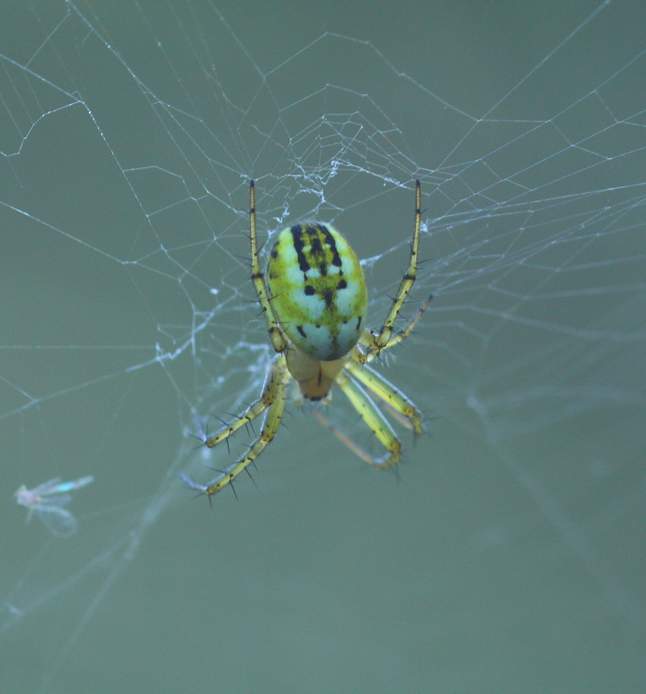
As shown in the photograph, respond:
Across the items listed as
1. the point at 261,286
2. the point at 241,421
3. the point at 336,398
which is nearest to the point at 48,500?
the point at 241,421

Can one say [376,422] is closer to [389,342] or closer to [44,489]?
[389,342]

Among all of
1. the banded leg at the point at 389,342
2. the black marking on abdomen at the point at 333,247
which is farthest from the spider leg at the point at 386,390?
the black marking on abdomen at the point at 333,247

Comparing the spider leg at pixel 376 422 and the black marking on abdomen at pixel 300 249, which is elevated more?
the spider leg at pixel 376 422

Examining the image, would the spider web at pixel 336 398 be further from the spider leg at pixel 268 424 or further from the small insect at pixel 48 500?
the small insect at pixel 48 500

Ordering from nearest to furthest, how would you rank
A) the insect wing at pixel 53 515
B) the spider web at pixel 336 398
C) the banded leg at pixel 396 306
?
the banded leg at pixel 396 306 → the insect wing at pixel 53 515 → the spider web at pixel 336 398

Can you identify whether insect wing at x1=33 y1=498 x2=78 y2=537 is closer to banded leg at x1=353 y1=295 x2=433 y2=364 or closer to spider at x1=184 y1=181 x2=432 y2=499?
spider at x1=184 y1=181 x2=432 y2=499

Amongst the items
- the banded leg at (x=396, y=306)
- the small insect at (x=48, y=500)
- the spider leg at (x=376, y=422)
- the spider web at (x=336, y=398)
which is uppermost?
the spider web at (x=336, y=398)
